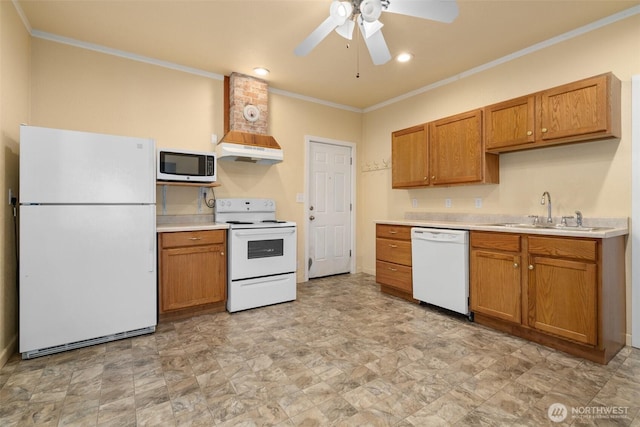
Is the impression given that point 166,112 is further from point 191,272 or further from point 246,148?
point 191,272

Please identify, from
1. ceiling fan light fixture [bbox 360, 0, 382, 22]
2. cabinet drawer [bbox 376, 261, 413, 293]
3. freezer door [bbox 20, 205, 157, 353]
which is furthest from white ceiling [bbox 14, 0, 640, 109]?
cabinet drawer [bbox 376, 261, 413, 293]

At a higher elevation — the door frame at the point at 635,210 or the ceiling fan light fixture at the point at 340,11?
the ceiling fan light fixture at the point at 340,11

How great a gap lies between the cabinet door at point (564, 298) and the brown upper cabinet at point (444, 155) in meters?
1.14

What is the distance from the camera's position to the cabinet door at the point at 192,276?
298 cm

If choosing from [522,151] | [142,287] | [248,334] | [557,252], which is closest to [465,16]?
[522,151]

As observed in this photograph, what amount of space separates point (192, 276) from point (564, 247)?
3.19 meters

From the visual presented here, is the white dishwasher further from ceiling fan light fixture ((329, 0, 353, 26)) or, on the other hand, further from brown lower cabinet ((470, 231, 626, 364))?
ceiling fan light fixture ((329, 0, 353, 26))

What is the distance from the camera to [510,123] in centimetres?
300

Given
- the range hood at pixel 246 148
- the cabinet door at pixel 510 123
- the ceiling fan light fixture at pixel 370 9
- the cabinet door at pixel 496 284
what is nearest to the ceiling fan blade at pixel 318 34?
the ceiling fan light fixture at pixel 370 9

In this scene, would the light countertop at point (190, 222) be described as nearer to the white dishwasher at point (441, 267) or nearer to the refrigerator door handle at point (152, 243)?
the refrigerator door handle at point (152, 243)

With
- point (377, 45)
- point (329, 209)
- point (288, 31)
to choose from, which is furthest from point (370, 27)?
point (329, 209)

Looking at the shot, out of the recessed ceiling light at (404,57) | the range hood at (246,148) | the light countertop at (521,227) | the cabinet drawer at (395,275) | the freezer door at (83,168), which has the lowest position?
the cabinet drawer at (395,275)

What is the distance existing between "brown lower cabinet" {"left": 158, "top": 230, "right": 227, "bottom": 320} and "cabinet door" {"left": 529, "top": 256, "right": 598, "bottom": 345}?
2.83 metres

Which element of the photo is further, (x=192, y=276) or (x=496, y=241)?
(x=192, y=276)
